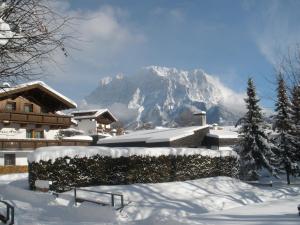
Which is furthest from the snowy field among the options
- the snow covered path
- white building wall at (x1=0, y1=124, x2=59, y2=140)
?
white building wall at (x1=0, y1=124, x2=59, y2=140)

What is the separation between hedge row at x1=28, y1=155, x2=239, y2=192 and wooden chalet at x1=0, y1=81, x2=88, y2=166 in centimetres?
1743

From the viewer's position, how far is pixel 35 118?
40.7 m

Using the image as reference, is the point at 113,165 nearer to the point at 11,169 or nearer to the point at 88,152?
the point at 88,152

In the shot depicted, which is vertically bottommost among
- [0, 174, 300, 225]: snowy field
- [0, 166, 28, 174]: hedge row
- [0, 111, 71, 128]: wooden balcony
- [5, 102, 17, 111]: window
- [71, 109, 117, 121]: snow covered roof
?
[0, 174, 300, 225]: snowy field

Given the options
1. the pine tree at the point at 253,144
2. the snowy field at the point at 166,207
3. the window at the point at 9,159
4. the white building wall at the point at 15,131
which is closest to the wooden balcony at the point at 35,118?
the white building wall at the point at 15,131

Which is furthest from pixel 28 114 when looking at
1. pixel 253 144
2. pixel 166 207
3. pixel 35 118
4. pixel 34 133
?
pixel 166 207

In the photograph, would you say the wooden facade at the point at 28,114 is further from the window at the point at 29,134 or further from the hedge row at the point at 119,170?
the hedge row at the point at 119,170

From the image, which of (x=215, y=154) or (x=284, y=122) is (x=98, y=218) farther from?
(x=284, y=122)

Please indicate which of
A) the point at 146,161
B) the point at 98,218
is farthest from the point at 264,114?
the point at 98,218

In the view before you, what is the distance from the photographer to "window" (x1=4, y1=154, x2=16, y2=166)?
129 feet

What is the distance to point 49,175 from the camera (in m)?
21.3

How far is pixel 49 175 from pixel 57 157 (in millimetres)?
1074

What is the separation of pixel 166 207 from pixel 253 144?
59.1ft

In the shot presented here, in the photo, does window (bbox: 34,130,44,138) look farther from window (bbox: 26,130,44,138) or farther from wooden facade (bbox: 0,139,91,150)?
wooden facade (bbox: 0,139,91,150)
